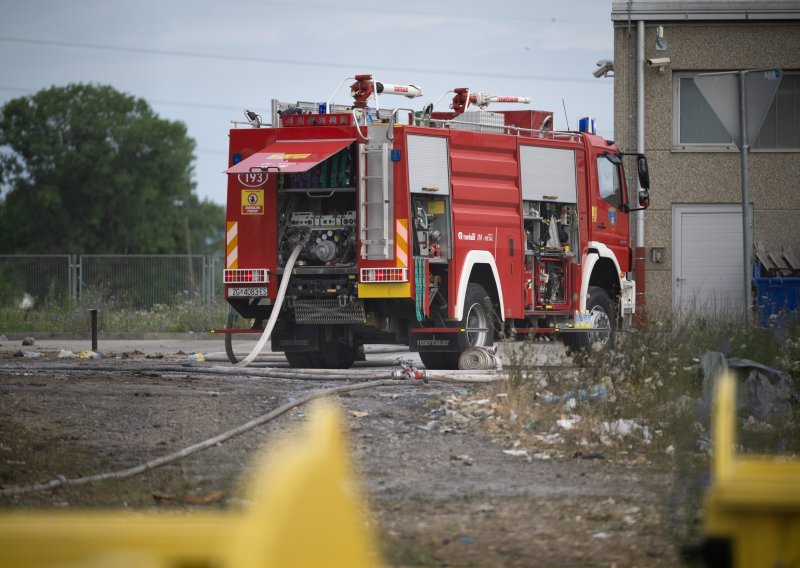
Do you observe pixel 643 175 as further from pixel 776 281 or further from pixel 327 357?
pixel 327 357

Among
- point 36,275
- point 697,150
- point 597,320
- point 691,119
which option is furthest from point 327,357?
point 36,275

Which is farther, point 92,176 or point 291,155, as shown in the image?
point 92,176

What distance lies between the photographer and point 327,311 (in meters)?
14.9

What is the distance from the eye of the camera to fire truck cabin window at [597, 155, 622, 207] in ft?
59.7

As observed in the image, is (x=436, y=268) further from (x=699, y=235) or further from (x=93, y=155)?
(x=93, y=155)

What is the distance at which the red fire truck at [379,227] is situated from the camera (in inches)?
579

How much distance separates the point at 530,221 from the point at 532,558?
11.8m

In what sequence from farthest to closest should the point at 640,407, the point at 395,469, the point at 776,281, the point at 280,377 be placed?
the point at 776,281, the point at 280,377, the point at 640,407, the point at 395,469

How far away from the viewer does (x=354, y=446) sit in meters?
8.57

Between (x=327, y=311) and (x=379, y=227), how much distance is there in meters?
1.17

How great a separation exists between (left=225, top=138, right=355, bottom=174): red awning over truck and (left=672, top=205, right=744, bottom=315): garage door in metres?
10.7

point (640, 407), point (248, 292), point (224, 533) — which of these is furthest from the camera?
point (248, 292)

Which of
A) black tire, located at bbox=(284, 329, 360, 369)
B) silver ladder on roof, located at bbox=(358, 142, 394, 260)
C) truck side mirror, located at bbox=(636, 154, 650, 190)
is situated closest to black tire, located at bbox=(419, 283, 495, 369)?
black tire, located at bbox=(284, 329, 360, 369)

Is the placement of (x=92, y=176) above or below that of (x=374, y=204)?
above
